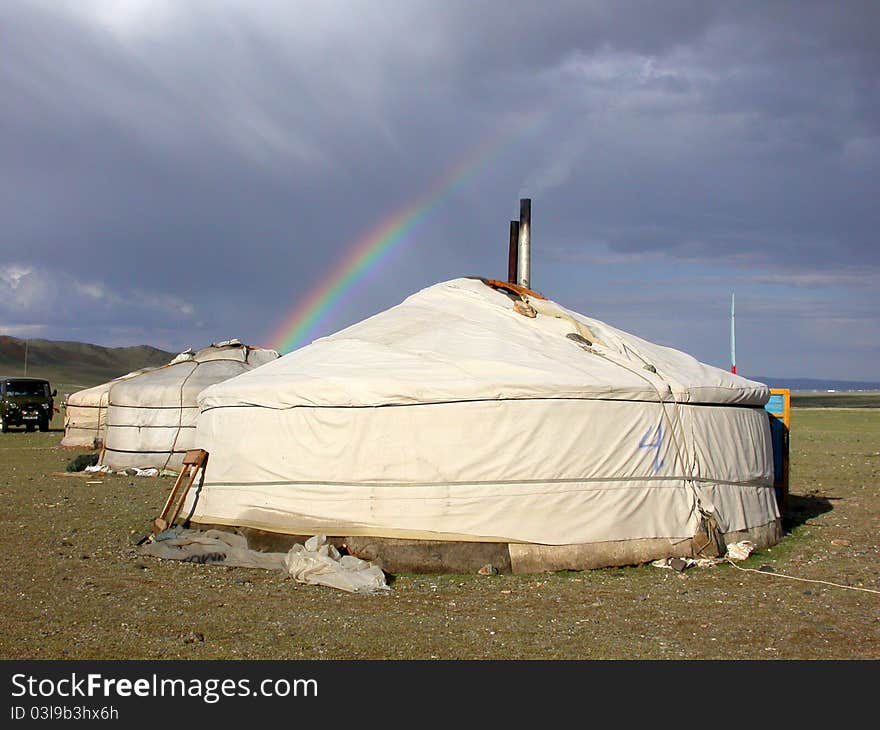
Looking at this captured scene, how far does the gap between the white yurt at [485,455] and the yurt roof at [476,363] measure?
19 millimetres

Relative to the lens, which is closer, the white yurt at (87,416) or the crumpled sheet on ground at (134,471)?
the crumpled sheet on ground at (134,471)

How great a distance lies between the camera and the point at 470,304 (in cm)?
905

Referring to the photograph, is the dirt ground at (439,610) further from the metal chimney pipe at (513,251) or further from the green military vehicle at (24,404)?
the green military vehicle at (24,404)

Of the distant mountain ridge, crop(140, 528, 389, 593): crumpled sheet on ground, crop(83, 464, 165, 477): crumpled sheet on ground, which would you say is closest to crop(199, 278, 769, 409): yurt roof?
crop(140, 528, 389, 593): crumpled sheet on ground

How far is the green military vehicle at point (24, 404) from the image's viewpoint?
27062 millimetres

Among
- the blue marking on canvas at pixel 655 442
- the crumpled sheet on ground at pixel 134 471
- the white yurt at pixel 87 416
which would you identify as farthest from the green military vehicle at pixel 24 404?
the blue marking on canvas at pixel 655 442

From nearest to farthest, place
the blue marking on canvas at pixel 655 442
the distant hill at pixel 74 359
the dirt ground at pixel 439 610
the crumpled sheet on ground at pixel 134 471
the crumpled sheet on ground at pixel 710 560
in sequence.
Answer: the dirt ground at pixel 439 610
the crumpled sheet on ground at pixel 710 560
the blue marking on canvas at pixel 655 442
the crumpled sheet on ground at pixel 134 471
the distant hill at pixel 74 359

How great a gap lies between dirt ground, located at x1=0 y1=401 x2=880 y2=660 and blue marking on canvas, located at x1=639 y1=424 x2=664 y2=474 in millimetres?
766

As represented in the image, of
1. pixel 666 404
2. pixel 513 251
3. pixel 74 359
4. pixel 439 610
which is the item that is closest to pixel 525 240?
pixel 513 251

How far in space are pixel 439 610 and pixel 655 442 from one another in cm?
232

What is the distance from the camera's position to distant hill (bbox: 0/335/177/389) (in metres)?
115

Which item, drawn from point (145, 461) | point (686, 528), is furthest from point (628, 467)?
point (145, 461)
